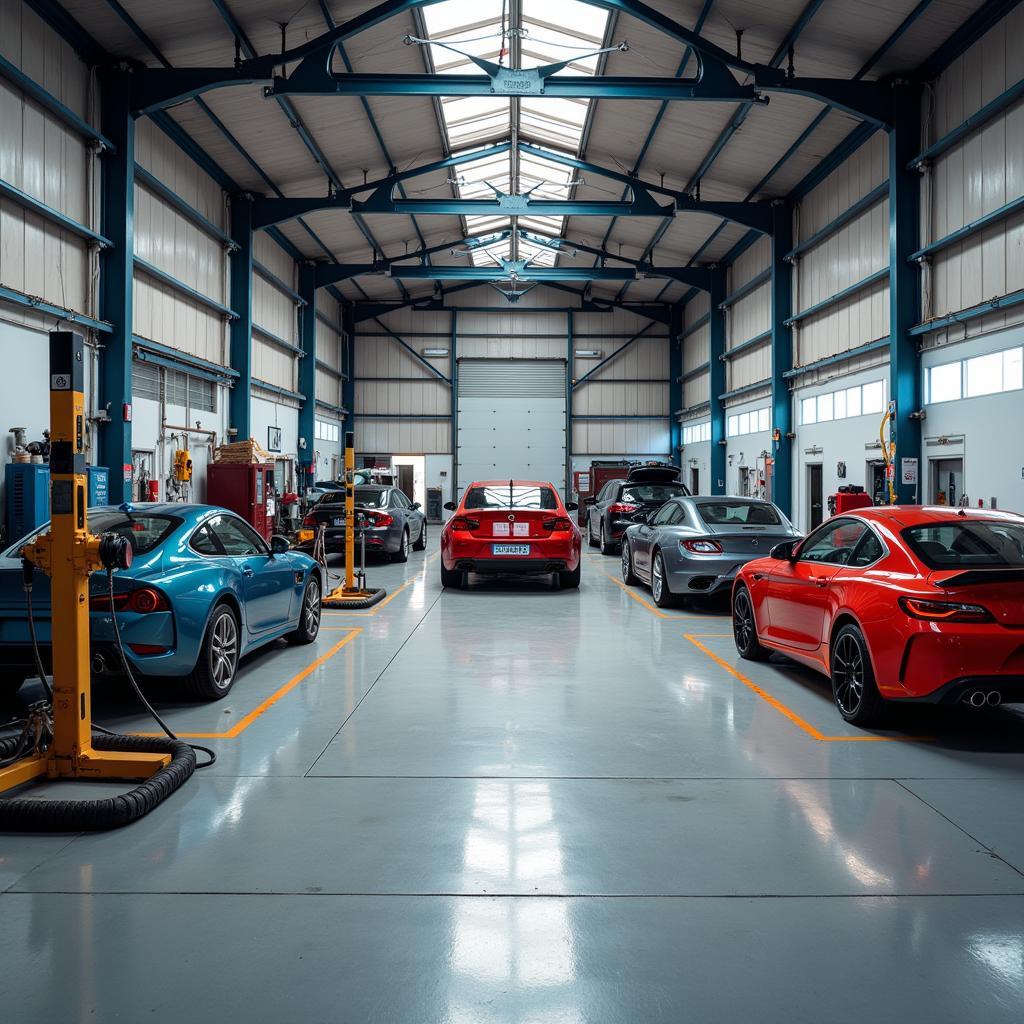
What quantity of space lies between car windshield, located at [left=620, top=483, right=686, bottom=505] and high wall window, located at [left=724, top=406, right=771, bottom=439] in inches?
367

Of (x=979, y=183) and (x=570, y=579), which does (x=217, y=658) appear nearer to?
(x=570, y=579)

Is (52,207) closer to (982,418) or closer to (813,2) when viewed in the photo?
(813,2)

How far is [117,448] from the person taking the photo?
1512cm

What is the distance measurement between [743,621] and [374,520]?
9.36m

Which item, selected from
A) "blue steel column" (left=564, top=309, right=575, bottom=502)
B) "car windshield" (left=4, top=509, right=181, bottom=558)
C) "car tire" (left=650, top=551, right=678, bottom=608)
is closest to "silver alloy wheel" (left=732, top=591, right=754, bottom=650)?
"car tire" (left=650, top=551, right=678, bottom=608)

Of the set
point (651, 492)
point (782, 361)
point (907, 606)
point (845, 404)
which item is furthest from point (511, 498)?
point (782, 361)

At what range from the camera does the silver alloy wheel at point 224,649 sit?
19.8ft

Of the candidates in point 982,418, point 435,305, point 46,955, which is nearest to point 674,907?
point 46,955

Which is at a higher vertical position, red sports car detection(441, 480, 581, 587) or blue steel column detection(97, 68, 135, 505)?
blue steel column detection(97, 68, 135, 505)

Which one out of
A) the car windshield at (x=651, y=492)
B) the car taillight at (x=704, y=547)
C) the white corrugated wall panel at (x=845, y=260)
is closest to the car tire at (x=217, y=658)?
the car taillight at (x=704, y=547)

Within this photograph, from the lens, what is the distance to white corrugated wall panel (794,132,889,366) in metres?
18.6

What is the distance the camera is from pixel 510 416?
36.3 m

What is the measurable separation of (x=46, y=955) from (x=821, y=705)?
15.8 feet

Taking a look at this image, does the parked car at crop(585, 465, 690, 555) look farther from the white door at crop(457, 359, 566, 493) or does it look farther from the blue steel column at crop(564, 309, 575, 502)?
the white door at crop(457, 359, 566, 493)
